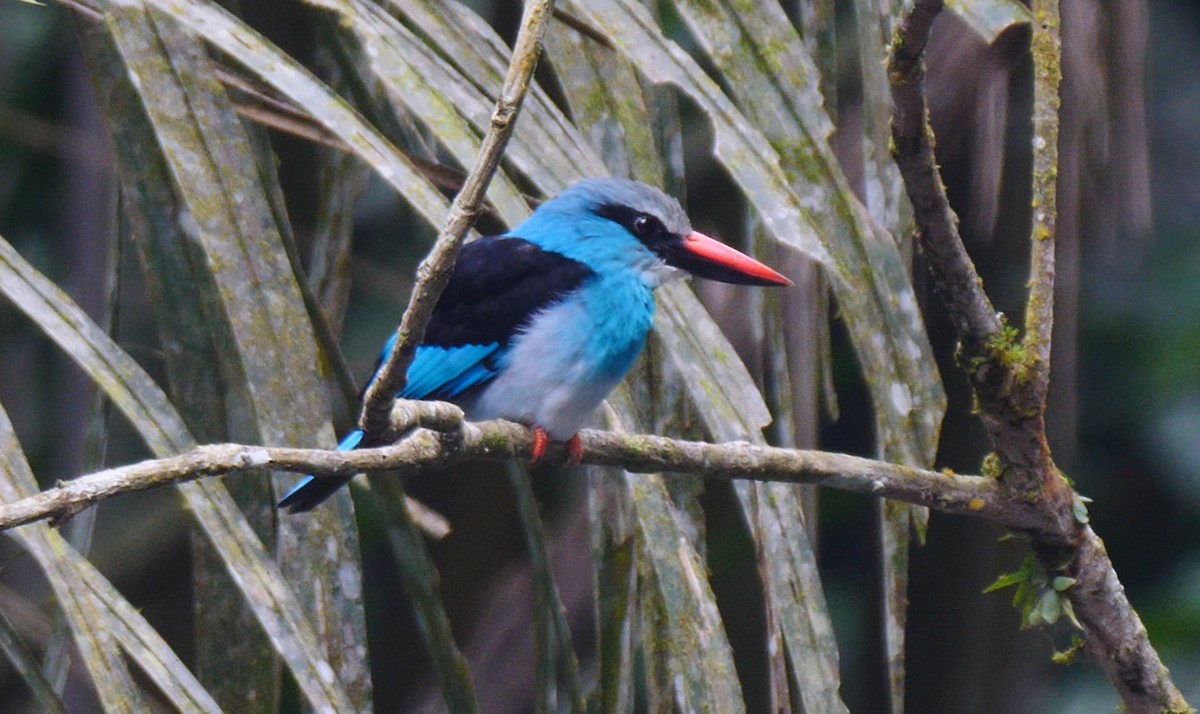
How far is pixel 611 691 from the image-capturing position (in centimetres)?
194

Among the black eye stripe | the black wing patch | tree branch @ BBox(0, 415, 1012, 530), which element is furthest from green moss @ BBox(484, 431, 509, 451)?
the black eye stripe

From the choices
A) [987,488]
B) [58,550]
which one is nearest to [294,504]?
[58,550]

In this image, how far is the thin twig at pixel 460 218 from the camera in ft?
4.10

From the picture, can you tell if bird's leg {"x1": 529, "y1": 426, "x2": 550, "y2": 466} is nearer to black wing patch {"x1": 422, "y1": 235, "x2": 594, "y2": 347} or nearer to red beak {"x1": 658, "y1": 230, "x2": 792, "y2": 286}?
black wing patch {"x1": 422, "y1": 235, "x2": 594, "y2": 347}

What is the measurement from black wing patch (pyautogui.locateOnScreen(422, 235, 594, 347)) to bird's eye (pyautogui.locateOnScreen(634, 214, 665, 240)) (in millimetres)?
137

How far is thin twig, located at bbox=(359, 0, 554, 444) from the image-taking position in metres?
1.25

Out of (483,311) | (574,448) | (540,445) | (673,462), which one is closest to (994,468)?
(673,462)

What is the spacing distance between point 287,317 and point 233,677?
1.66 feet

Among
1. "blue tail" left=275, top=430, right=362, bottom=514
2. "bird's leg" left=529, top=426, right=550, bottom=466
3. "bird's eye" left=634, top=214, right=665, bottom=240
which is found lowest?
"blue tail" left=275, top=430, right=362, bottom=514

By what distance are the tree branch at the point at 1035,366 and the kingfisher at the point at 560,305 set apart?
44 centimetres

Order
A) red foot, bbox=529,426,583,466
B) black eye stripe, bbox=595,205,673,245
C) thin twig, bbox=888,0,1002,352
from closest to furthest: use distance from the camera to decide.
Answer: thin twig, bbox=888,0,1002,352 < red foot, bbox=529,426,583,466 < black eye stripe, bbox=595,205,673,245

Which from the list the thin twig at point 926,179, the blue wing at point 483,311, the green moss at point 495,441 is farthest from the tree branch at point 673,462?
the blue wing at point 483,311

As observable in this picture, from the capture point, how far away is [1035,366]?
1.85 meters

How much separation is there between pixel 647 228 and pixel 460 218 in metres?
1.43
